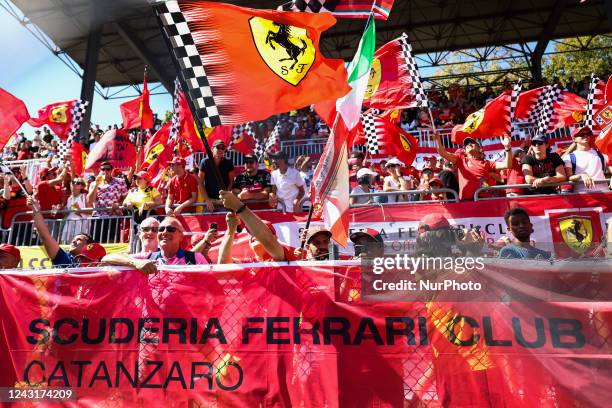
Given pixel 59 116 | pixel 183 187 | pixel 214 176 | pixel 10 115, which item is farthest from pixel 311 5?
pixel 59 116

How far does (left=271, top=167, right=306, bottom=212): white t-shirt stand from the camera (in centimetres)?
835

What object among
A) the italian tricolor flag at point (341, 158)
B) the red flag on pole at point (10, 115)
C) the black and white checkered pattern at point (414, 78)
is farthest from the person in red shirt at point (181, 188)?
the italian tricolor flag at point (341, 158)

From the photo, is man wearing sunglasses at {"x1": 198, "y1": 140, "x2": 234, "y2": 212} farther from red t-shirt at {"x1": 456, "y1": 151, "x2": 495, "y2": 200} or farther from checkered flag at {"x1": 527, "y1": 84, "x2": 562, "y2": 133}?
checkered flag at {"x1": 527, "y1": 84, "x2": 562, "y2": 133}

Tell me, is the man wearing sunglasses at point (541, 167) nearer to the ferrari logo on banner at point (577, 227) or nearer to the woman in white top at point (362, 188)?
the ferrari logo on banner at point (577, 227)

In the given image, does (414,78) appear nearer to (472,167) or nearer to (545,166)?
(472,167)

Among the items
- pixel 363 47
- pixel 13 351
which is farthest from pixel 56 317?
pixel 363 47

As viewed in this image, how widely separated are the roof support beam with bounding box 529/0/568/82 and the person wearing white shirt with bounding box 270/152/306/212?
57.6 ft

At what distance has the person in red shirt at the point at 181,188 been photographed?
8.69 meters

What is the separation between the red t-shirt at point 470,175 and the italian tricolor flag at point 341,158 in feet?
11.8

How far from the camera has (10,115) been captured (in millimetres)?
7180

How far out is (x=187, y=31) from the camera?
3.89 metres

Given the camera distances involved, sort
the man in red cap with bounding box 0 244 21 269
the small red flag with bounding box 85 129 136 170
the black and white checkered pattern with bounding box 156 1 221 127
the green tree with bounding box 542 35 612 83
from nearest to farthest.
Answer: the black and white checkered pattern with bounding box 156 1 221 127 < the man in red cap with bounding box 0 244 21 269 < the small red flag with bounding box 85 129 136 170 < the green tree with bounding box 542 35 612 83

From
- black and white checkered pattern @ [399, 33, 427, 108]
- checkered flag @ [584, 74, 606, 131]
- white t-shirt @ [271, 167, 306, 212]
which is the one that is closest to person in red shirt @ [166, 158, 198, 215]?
white t-shirt @ [271, 167, 306, 212]

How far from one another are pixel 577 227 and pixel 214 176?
18.1 feet
